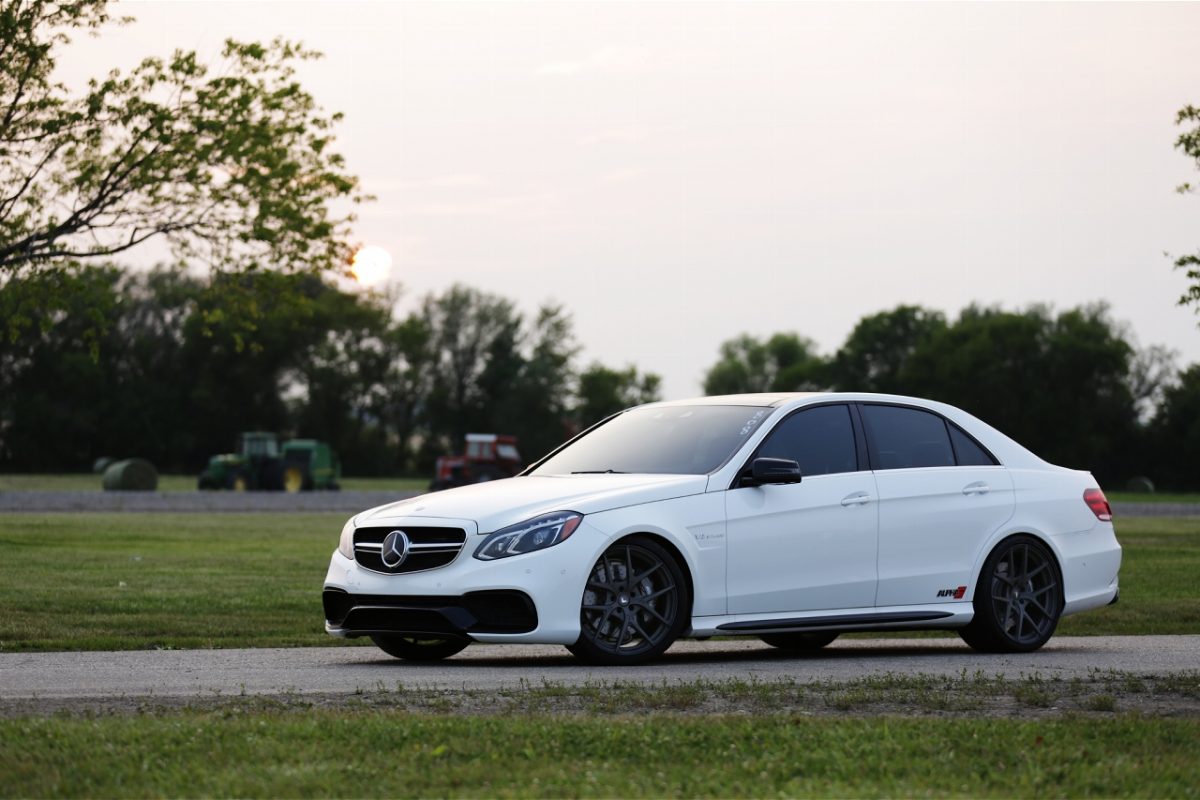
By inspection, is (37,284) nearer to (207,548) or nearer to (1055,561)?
(207,548)

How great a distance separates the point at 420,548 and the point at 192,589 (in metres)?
7.34

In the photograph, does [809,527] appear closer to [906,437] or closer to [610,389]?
[906,437]

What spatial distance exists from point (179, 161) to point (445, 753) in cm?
1958

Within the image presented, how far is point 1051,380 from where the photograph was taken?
103000mm

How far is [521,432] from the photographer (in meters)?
112

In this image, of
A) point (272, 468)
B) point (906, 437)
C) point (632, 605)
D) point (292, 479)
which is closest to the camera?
point (632, 605)

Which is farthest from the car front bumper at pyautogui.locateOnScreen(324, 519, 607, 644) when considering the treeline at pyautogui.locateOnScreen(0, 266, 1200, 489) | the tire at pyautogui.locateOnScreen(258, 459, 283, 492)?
the treeline at pyautogui.locateOnScreen(0, 266, 1200, 489)

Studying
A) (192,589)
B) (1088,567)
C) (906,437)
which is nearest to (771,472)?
(906,437)

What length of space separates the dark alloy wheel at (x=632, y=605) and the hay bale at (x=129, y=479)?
4989cm

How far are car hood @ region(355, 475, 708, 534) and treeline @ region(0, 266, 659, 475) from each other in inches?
3055

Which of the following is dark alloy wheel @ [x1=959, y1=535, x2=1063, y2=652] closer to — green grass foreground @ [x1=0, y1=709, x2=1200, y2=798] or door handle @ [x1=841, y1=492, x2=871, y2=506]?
door handle @ [x1=841, y1=492, x2=871, y2=506]

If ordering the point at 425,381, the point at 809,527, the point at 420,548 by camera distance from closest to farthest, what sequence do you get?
the point at 420,548, the point at 809,527, the point at 425,381

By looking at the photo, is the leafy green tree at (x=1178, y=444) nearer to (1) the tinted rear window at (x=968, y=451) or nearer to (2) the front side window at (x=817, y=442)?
(1) the tinted rear window at (x=968, y=451)

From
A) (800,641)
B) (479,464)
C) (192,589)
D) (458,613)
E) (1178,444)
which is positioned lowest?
(800,641)
